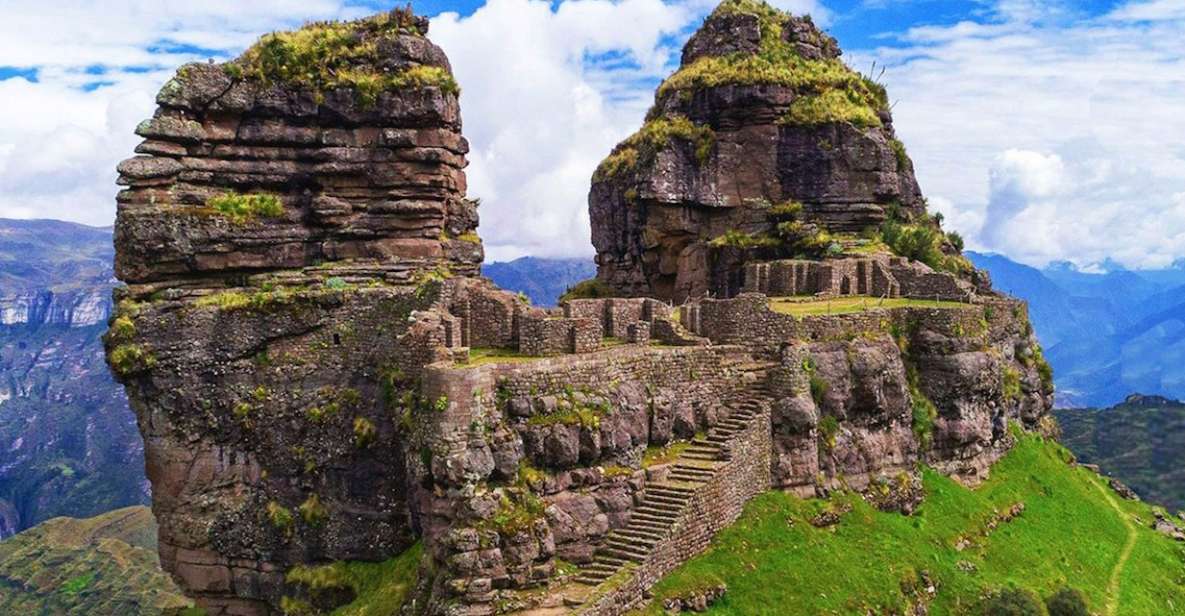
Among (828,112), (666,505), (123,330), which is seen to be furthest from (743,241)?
(123,330)

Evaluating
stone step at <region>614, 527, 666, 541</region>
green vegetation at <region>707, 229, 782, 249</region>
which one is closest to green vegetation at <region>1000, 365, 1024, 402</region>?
green vegetation at <region>707, 229, 782, 249</region>

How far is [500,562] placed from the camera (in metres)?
20.7

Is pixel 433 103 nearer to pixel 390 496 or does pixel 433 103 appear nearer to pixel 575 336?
pixel 575 336

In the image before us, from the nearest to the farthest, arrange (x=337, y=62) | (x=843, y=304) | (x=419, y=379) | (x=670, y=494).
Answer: (x=670, y=494) < (x=419, y=379) < (x=337, y=62) < (x=843, y=304)

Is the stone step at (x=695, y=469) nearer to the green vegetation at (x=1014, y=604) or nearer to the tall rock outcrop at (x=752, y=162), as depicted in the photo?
the green vegetation at (x=1014, y=604)

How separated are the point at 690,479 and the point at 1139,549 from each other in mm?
20520

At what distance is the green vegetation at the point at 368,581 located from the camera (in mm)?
23766

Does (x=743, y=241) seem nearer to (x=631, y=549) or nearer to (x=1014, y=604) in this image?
(x=1014, y=604)

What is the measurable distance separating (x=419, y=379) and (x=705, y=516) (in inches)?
316

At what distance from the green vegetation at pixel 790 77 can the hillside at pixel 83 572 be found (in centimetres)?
7911

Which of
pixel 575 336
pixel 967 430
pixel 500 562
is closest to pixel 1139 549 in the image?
pixel 967 430

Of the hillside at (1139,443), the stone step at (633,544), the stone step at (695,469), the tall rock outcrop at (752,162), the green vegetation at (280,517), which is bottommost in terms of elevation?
the hillside at (1139,443)

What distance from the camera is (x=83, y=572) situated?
115m

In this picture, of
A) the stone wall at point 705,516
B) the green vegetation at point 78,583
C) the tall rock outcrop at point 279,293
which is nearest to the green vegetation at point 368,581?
the tall rock outcrop at point 279,293
